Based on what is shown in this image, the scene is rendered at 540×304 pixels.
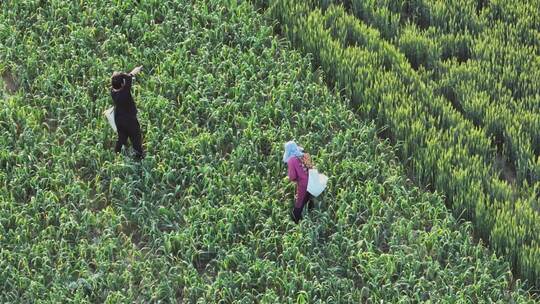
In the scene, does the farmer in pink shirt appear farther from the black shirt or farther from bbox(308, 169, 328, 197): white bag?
the black shirt

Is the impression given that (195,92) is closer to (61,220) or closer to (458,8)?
(61,220)

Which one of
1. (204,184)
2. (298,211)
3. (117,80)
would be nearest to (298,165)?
(298,211)

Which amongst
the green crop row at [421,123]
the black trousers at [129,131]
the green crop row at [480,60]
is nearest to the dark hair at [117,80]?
the black trousers at [129,131]

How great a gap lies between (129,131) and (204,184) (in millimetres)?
840

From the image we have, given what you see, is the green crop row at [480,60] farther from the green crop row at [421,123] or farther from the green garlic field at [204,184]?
the green garlic field at [204,184]

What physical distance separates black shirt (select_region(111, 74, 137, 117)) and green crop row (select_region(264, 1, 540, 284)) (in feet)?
7.90

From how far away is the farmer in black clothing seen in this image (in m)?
8.20

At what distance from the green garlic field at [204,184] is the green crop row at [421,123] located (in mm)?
72

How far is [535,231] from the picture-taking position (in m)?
7.86

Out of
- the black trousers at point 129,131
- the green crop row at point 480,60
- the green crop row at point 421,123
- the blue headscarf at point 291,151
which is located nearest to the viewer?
the blue headscarf at point 291,151

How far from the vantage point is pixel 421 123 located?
351 inches

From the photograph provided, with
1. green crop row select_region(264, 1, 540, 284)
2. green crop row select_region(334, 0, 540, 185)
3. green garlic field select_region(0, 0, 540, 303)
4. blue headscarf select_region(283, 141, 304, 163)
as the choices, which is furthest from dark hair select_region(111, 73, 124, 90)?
green crop row select_region(334, 0, 540, 185)

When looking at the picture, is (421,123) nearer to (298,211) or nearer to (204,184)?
(298,211)

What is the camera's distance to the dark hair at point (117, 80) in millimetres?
8188
